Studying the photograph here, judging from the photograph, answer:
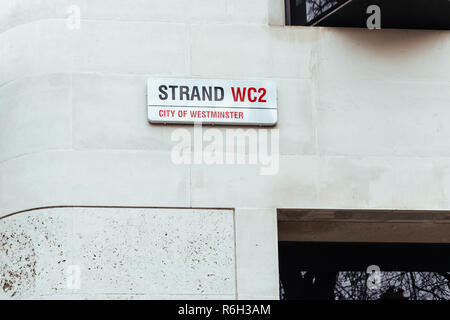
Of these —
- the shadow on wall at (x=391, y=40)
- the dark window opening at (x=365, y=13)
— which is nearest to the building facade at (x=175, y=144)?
the shadow on wall at (x=391, y=40)

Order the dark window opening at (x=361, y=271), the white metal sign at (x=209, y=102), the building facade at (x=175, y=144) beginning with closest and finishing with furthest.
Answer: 1. the building facade at (x=175, y=144)
2. the white metal sign at (x=209, y=102)
3. the dark window opening at (x=361, y=271)

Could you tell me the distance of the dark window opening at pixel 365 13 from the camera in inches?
488

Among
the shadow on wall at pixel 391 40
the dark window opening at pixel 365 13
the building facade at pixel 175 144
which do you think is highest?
the dark window opening at pixel 365 13

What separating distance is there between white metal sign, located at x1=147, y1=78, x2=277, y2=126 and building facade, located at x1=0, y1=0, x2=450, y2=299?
91 mm

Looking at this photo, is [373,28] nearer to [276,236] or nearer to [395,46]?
[395,46]

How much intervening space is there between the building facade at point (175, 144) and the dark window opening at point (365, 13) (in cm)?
12

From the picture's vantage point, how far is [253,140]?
1212cm

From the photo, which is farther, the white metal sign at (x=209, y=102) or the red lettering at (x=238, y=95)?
the red lettering at (x=238, y=95)

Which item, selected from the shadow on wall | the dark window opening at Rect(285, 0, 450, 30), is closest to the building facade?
the shadow on wall

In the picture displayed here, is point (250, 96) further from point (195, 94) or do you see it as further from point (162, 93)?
point (162, 93)

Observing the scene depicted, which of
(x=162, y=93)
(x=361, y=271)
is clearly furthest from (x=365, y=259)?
(x=162, y=93)

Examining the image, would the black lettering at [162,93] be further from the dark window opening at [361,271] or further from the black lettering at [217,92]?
the dark window opening at [361,271]

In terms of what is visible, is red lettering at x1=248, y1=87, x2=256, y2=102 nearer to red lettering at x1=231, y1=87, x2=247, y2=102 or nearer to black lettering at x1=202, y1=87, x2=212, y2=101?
red lettering at x1=231, y1=87, x2=247, y2=102
